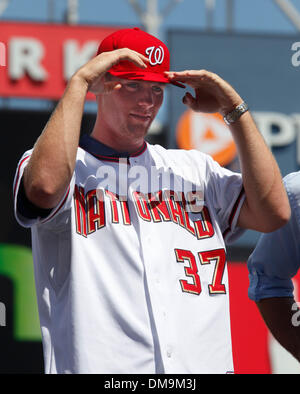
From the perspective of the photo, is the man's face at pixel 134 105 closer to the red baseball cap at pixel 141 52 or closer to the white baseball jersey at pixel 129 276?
the red baseball cap at pixel 141 52

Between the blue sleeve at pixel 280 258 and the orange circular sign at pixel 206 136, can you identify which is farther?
the orange circular sign at pixel 206 136

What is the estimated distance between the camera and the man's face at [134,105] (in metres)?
2.74

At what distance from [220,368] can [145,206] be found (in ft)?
2.08

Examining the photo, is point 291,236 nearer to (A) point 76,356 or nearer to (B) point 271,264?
(B) point 271,264

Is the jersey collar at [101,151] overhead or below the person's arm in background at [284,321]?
overhead

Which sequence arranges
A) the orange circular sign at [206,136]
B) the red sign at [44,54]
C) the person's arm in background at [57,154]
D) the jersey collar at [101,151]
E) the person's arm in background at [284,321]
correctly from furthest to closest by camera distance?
the red sign at [44,54] < the orange circular sign at [206,136] < the person's arm in background at [284,321] < the jersey collar at [101,151] < the person's arm in background at [57,154]

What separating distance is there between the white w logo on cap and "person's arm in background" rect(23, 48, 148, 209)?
0.30m

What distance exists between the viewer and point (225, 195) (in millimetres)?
2908

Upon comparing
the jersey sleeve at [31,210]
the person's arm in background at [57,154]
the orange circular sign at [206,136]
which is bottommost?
the jersey sleeve at [31,210]

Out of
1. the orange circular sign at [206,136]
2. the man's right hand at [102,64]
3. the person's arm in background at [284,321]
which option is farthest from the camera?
the orange circular sign at [206,136]

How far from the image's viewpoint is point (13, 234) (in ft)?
28.9

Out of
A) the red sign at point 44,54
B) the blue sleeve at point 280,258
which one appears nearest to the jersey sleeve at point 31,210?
the blue sleeve at point 280,258

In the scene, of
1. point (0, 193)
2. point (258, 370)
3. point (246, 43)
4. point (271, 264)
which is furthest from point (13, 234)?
point (271, 264)

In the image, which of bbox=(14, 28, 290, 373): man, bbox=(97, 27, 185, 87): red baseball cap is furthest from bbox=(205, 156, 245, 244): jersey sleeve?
bbox=(97, 27, 185, 87): red baseball cap
